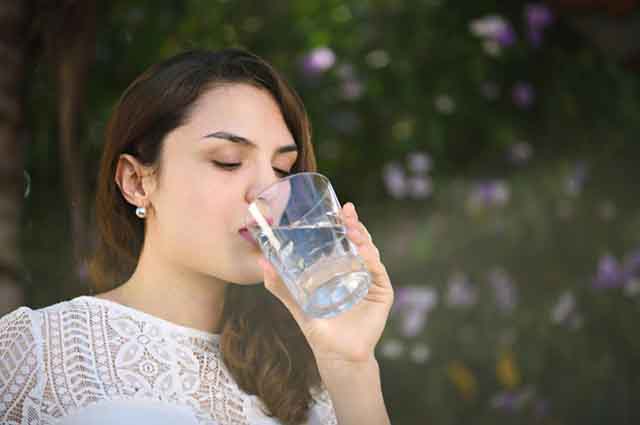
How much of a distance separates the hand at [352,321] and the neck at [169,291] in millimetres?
215

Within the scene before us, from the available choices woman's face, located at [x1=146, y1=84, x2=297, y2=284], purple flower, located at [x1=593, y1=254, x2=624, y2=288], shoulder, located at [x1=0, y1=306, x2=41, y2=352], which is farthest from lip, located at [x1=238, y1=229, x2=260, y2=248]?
purple flower, located at [x1=593, y1=254, x2=624, y2=288]

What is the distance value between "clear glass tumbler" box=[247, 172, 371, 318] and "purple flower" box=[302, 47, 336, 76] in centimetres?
185

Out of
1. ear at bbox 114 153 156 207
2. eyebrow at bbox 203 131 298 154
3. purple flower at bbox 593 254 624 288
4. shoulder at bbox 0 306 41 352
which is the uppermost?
eyebrow at bbox 203 131 298 154

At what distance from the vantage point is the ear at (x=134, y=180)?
1.88 meters

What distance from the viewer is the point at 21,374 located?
5.69ft

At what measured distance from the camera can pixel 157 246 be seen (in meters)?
1.88

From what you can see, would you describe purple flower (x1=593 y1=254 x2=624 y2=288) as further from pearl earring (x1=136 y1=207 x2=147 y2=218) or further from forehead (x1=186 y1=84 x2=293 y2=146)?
pearl earring (x1=136 y1=207 x2=147 y2=218)

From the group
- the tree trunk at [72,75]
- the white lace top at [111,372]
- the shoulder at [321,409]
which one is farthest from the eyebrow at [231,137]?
the tree trunk at [72,75]

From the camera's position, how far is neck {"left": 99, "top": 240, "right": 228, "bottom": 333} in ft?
6.15

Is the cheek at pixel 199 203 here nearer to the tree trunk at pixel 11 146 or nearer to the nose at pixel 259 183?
the nose at pixel 259 183

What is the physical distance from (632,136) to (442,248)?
2.64 feet

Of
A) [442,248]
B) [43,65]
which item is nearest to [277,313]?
[43,65]

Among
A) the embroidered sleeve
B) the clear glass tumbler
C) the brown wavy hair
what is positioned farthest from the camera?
the brown wavy hair

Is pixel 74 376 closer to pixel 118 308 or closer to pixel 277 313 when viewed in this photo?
pixel 118 308
